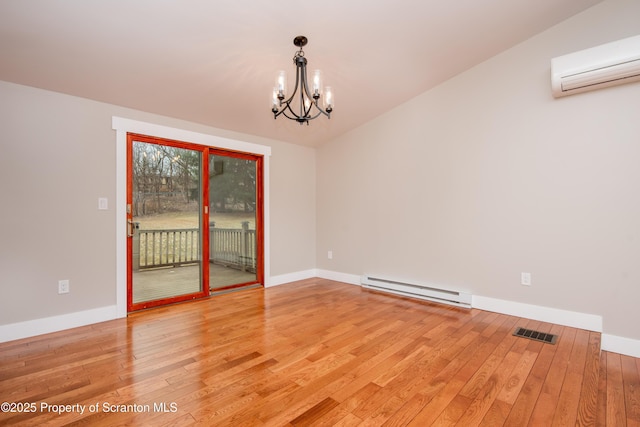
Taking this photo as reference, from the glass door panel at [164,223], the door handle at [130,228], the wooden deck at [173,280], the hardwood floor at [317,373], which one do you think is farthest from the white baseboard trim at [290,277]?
the door handle at [130,228]

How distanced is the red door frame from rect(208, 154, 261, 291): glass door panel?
0.02 metres

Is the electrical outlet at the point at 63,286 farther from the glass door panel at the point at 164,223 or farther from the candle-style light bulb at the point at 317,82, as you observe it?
the candle-style light bulb at the point at 317,82

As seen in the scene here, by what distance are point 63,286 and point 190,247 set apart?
1295 mm

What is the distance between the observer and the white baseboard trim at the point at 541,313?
9.03 ft

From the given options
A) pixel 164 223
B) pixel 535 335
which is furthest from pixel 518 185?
pixel 164 223

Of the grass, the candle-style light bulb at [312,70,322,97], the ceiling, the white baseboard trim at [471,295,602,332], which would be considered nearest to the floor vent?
the white baseboard trim at [471,295,602,332]

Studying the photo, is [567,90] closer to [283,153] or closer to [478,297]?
[478,297]

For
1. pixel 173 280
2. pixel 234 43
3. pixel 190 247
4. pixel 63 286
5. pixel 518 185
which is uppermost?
pixel 234 43

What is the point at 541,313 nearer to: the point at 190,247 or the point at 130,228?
the point at 190,247

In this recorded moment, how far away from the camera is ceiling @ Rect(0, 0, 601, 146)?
2236 mm

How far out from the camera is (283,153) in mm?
4895

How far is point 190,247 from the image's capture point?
3.88 meters

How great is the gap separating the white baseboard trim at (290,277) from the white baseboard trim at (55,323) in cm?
204

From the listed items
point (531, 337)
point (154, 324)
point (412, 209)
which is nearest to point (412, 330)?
point (531, 337)
